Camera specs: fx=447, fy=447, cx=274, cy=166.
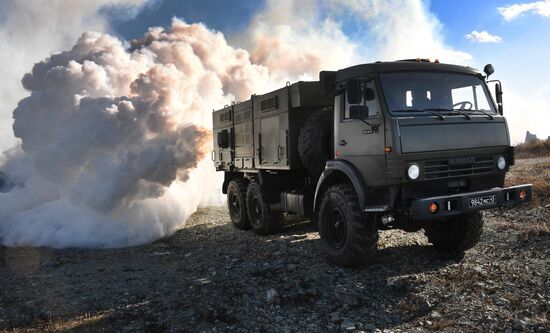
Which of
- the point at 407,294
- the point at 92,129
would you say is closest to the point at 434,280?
the point at 407,294

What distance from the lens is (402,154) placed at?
6.14m

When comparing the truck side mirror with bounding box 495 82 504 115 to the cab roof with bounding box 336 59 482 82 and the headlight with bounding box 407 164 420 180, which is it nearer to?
the cab roof with bounding box 336 59 482 82

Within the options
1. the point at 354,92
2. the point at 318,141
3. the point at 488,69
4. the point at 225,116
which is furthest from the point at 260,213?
the point at 488,69

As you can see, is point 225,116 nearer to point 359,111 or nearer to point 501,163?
point 359,111

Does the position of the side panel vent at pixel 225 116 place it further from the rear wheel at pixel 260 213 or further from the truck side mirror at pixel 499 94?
the truck side mirror at pixel 499 94

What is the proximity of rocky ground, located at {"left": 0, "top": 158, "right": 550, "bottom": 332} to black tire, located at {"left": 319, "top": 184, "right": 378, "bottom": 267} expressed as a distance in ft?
0.85

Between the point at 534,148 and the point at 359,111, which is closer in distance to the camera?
the point at 359,111

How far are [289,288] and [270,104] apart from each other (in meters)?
4.33

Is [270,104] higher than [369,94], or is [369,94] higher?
[270,104]

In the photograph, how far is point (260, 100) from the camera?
10008mm

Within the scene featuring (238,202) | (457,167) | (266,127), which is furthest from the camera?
(238,202)

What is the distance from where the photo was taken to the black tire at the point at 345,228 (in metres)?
6.68

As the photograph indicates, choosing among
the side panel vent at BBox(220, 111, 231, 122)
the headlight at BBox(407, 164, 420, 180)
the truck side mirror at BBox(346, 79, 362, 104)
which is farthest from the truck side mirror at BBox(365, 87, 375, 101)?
the side panel vent at BBox(220, 111, 231, 122)

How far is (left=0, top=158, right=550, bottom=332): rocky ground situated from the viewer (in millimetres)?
5363
